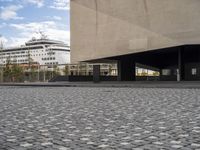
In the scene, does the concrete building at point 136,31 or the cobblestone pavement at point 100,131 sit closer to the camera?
the cobblestone pavement at point 100,131

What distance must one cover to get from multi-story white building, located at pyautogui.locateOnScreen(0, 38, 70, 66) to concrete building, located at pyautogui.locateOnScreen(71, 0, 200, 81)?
7665cm

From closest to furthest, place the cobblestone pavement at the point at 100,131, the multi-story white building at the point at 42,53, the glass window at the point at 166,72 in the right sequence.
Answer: the cobblestone pavement at the point at 100,131, the glass window at the point at 166,72, the multi-story white building at the point at 42,53

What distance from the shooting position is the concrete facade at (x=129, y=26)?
42875mm

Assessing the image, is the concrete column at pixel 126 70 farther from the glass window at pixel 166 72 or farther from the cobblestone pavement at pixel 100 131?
the cobblestone pavement at pixel 100 131

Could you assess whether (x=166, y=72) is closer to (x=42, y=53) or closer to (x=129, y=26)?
(x=129, y=26)

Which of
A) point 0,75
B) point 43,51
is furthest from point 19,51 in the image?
point 0,75

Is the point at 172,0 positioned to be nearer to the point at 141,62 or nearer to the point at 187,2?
the point at 187,2

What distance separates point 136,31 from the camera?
156 feet

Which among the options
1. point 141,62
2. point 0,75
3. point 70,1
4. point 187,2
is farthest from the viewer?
point 0,75

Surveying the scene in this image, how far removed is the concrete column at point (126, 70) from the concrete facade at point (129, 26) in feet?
29.5

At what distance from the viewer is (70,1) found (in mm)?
55812

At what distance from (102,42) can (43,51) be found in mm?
90593

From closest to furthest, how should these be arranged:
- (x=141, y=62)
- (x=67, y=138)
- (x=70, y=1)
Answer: (x=67, y=138), (x=70, y=1), (x=141, y=62)

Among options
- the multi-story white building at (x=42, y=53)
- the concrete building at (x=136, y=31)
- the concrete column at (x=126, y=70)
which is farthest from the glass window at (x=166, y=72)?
the multi-story white building at (x=42, y=53)
